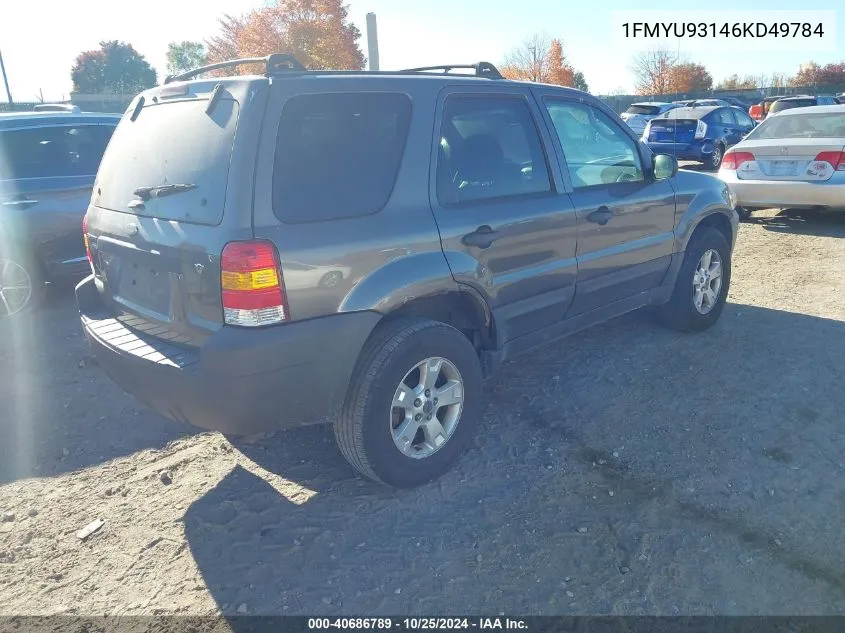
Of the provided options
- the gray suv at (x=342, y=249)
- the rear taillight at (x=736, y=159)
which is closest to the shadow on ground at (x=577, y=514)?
the gray suv at (x=342, y=249)

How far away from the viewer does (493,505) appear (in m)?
3.00

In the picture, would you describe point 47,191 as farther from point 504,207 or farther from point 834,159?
point 834,159

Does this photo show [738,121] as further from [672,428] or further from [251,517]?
[251,517]

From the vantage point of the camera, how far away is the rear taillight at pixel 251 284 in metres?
2.50

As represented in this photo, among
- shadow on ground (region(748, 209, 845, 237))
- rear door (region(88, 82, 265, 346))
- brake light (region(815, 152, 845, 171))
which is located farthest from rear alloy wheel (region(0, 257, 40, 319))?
shadow on ground (region(748, 209, 845, 237))

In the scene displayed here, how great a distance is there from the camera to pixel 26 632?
236 cm

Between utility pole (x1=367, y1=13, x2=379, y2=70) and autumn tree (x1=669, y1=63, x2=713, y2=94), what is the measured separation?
184 feet

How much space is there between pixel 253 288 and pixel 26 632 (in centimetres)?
152

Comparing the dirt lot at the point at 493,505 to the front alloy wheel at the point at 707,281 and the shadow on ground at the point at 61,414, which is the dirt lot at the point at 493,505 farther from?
the front alloy wheel at the point at 707,281

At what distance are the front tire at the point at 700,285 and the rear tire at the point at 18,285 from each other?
5414 mm

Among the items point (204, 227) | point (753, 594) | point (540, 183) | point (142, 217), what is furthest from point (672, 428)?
point (142, 217)

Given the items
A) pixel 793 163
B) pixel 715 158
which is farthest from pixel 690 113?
pixel 793 163

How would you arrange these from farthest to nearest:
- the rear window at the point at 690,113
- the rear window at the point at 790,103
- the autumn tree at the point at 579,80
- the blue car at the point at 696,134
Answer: the autumn tree at the point at 579,80 → the rear window at the point at 790,103 → the rear window at the point at 690,113 → the blue car at the point at 696,134

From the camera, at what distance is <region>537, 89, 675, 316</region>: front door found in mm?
3861
